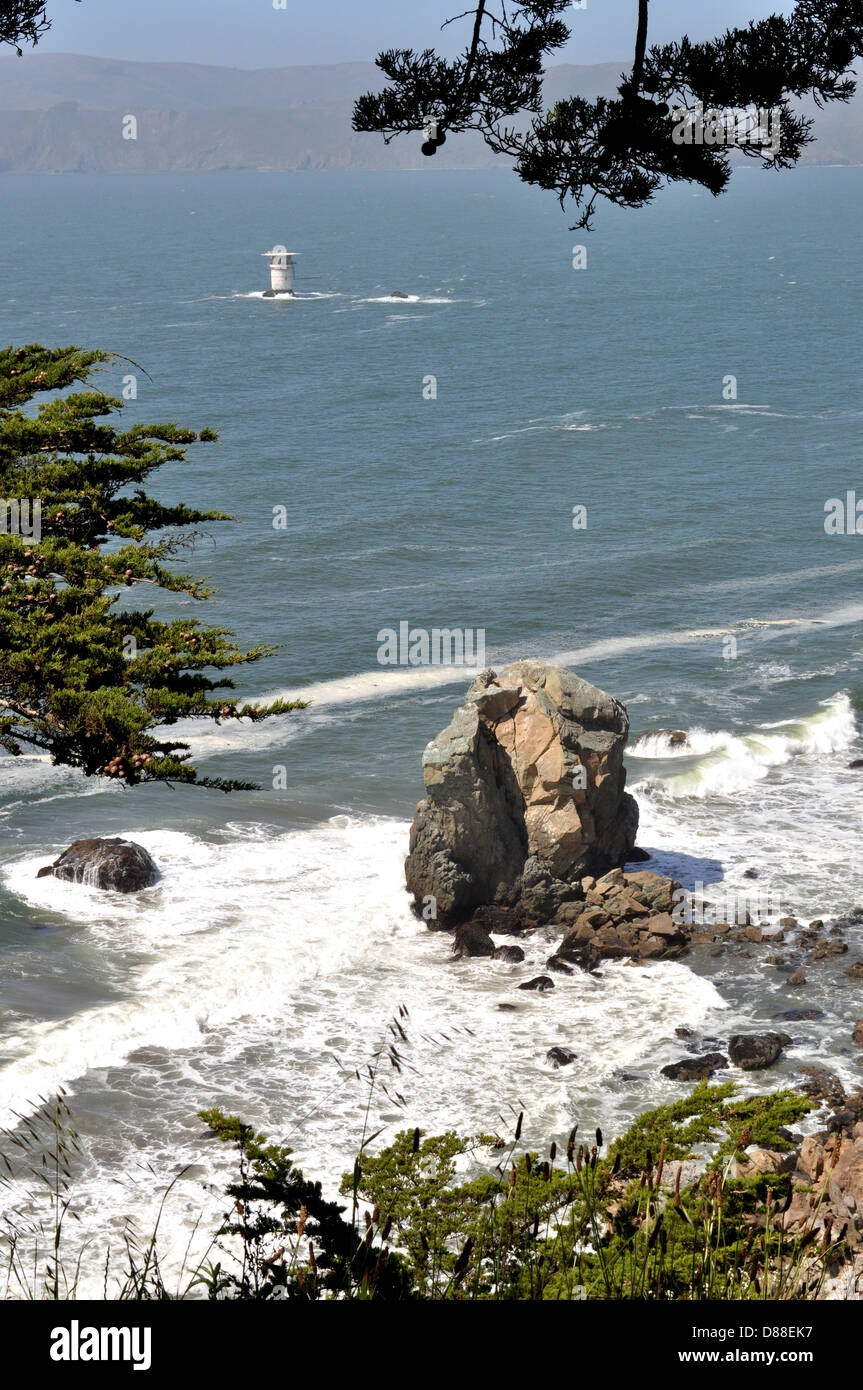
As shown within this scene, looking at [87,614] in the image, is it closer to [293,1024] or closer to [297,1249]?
[297,1249]

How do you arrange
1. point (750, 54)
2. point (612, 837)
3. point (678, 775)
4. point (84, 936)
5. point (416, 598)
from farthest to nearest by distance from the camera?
point (416, 598), point (678, 775), point (612, 837), point (84, 936), point (750, 54)

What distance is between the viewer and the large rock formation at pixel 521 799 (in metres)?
36.8

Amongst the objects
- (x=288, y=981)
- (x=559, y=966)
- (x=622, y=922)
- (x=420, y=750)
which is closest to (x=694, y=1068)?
(x=559, y=966)

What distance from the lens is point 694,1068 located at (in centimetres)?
2894

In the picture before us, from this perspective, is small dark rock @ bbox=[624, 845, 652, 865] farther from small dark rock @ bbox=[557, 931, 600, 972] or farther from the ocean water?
small dark rock @ bbox=[557, 931, 600, 972]

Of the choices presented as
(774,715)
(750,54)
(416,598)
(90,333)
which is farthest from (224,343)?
(750,54)

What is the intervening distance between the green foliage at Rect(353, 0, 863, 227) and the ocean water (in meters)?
17.0

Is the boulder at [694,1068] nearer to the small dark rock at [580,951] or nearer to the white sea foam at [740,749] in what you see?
the small dark rock at [580,951]

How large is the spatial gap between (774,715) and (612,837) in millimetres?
15083

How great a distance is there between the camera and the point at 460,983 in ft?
110

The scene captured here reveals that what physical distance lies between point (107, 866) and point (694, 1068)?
1751cm

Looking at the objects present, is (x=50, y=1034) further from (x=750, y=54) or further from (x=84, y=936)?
(x=750, y=54)

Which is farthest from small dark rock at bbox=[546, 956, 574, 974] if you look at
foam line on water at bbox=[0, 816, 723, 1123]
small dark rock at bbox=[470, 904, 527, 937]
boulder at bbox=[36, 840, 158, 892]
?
boulder at bbox=[36, 840, 158, 892]

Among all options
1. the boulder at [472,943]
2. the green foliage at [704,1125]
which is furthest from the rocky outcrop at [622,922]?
the green foliage at [704,1125]
